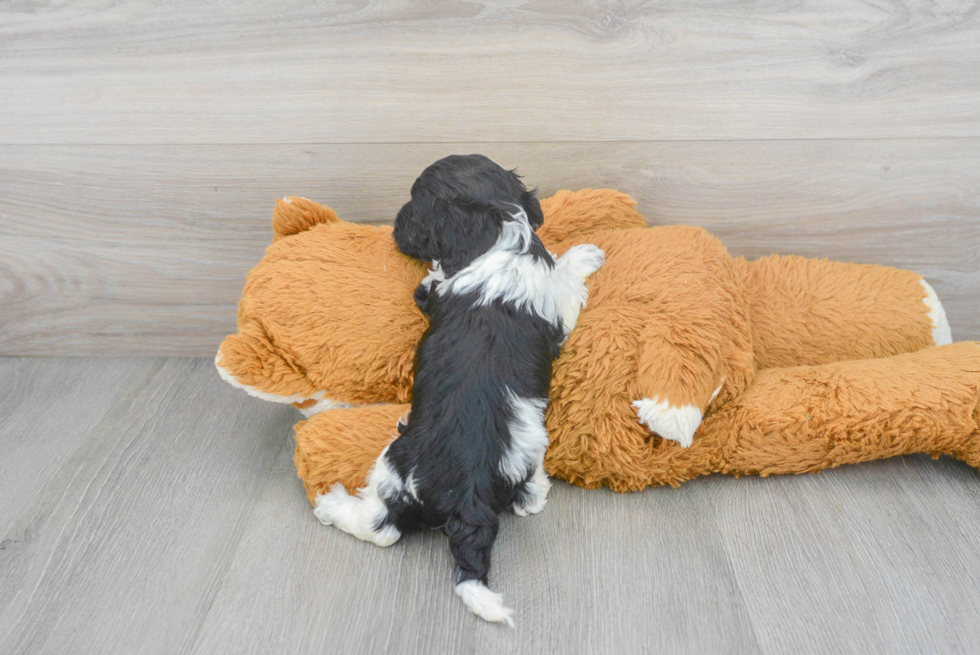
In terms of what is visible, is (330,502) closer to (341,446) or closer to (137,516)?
(341,446)

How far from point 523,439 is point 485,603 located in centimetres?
27

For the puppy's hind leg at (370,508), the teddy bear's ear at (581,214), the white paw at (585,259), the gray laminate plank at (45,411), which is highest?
the teddy bear's ear at (581,214)

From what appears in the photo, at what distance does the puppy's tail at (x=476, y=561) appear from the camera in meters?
1.10

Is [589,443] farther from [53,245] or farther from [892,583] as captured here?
[53,245]

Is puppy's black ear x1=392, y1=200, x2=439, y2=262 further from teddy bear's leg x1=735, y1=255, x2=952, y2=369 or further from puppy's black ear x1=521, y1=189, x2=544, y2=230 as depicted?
teddy bear's leg x1=735, y1=255, x2=952, y2=369

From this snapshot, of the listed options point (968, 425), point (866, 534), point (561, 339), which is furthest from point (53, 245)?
point (968, 425)

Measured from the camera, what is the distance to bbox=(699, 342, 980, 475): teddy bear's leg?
1.31 meters

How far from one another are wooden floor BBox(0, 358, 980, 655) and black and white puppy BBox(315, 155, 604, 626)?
0.26ft

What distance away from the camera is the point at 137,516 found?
53.4 inches

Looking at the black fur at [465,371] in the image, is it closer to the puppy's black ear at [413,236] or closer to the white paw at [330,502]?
the puppy's black ear at [413,236]

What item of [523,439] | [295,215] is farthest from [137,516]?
[523,439]

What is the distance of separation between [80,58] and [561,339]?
125cm

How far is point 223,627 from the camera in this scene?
1.12 meters

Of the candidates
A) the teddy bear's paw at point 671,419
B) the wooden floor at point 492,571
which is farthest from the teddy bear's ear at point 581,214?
the wooden floor at point 492,571
